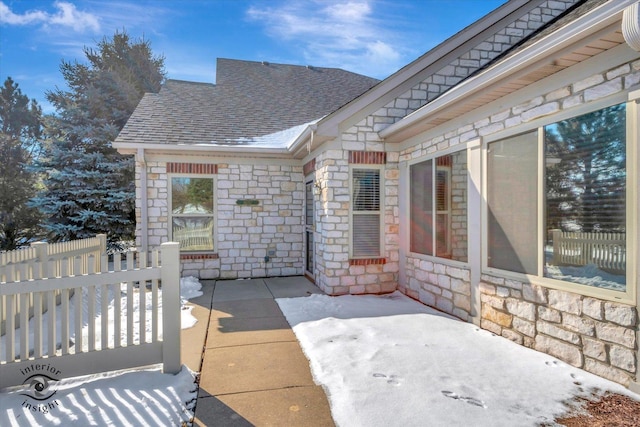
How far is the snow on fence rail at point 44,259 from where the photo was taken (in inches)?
110

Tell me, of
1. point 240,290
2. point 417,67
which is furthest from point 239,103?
point 240,290

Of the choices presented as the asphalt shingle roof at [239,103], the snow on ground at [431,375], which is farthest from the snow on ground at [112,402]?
the asphalt shingle roof at [239,103]

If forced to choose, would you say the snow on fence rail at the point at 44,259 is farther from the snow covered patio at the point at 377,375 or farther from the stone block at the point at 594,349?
the stone block at the point at 594,349

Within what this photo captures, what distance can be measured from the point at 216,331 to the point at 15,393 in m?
1.87

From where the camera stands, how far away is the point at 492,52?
20.6 ft

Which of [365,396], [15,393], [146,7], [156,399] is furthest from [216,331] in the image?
[146,7]

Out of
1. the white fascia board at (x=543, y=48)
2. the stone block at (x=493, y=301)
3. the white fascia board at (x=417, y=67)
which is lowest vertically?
the stone block at (x=493, y=301)

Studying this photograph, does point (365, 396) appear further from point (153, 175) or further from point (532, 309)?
point (153, 175)

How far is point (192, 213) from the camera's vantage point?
740 cm

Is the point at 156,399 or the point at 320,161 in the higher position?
the point at 320,161

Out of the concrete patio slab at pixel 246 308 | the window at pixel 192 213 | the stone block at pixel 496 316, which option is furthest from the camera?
the window at pixel 192 213

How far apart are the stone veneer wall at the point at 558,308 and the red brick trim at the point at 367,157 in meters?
1.37

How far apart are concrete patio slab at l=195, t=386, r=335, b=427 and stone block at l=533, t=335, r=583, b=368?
2.30 meters

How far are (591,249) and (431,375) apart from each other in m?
1.78
